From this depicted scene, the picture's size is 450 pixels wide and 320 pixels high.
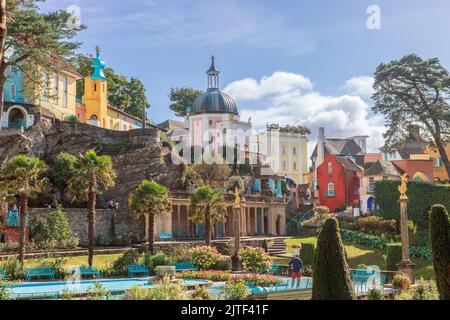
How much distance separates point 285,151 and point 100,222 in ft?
166

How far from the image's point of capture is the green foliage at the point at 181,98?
317ft

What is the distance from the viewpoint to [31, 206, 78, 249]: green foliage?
125 ft

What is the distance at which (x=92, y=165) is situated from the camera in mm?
32188

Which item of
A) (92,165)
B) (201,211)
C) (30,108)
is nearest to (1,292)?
(92,165)

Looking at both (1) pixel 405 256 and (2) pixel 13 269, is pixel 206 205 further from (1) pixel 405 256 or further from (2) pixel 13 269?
(1) pixel 405 256

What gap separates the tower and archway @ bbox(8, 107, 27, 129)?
1244 centimetres

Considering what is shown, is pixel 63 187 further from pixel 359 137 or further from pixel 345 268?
pixel 359 137

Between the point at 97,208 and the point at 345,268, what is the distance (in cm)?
3480

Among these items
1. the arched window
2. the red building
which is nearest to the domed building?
the red building

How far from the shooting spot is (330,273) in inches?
575

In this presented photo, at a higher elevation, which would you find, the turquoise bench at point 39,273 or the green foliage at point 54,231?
the green foliage at point 54,231

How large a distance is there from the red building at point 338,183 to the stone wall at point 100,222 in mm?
28803

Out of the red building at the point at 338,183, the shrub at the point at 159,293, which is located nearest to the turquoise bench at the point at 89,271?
the shrub at the point at 159,293

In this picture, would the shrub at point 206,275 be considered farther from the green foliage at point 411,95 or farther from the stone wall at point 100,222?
the green foliage at point 411,95
